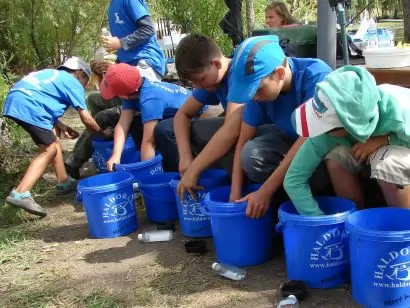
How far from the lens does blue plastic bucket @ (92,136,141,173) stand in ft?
12.1

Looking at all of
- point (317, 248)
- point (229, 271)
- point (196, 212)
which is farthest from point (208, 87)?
point (317, 248)

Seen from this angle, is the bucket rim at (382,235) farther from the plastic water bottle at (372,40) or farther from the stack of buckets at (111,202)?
the plastic water bottle at (372,40)

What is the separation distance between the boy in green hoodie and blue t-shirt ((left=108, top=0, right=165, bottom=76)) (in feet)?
7.86

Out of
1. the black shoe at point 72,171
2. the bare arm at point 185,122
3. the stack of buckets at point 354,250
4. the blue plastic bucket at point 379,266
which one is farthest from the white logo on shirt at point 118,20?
the blue plastic bucket at point 379,266

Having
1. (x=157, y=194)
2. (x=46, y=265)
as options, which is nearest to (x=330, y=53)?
(x=157, y=194)

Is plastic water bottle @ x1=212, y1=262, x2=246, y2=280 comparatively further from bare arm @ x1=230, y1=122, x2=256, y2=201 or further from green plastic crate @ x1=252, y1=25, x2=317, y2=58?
green plastic crate @ x1=252, y1=25, x2=317, y2=58

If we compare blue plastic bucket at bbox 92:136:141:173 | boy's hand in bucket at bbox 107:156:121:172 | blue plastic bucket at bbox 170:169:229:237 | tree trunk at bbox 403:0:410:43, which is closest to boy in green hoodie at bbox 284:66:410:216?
blue plastic bucket at bbox 170:169:229:237

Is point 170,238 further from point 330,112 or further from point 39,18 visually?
point 39,18

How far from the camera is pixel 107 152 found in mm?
3826

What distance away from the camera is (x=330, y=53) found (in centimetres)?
380

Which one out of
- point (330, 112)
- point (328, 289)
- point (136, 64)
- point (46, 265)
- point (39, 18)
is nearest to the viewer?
point (330, 112)

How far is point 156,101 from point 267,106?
1.15 metres

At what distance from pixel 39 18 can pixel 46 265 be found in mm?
5824

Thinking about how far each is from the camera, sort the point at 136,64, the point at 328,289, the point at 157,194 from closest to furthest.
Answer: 1. the point at 328,289
2. the point at 157,194
3. the point at 136,64
